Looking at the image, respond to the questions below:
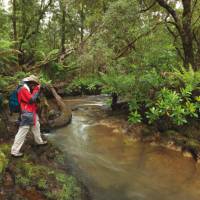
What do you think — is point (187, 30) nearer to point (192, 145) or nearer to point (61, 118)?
point (192, 145)

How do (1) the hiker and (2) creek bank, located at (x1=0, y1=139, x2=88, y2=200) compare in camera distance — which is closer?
(2) creek bank, located at (x1=0, y1=139, x2=88, y2=200)

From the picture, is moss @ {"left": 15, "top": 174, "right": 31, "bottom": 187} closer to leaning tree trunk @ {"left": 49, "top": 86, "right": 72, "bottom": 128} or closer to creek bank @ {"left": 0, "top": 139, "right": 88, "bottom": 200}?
creek bank @ {"left": 0, "top": 139, "right": 88, "bottom": 200}

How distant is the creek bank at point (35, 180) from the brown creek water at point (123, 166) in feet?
1.34

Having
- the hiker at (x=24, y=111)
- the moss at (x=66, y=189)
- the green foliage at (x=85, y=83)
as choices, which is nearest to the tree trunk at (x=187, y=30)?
the green foliage at (x=85, y=83)

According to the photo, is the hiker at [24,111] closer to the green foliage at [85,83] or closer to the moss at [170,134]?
the moss at [170,134]

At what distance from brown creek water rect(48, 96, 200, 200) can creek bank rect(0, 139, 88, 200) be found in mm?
410

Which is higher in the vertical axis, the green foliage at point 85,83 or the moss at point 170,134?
the green foliage at point 85,83

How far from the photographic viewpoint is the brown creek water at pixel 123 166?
17.3 ft

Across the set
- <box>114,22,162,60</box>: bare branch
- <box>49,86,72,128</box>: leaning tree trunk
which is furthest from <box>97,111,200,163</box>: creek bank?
<box>114,22,162,60</box>: bare branch

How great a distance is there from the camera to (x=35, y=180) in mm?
4969

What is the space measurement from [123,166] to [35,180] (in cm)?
231

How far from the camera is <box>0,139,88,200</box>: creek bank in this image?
4.66 metres

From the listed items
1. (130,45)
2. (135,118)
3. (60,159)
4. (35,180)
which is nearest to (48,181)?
(35,180)

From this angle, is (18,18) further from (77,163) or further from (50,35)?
(77,163)
